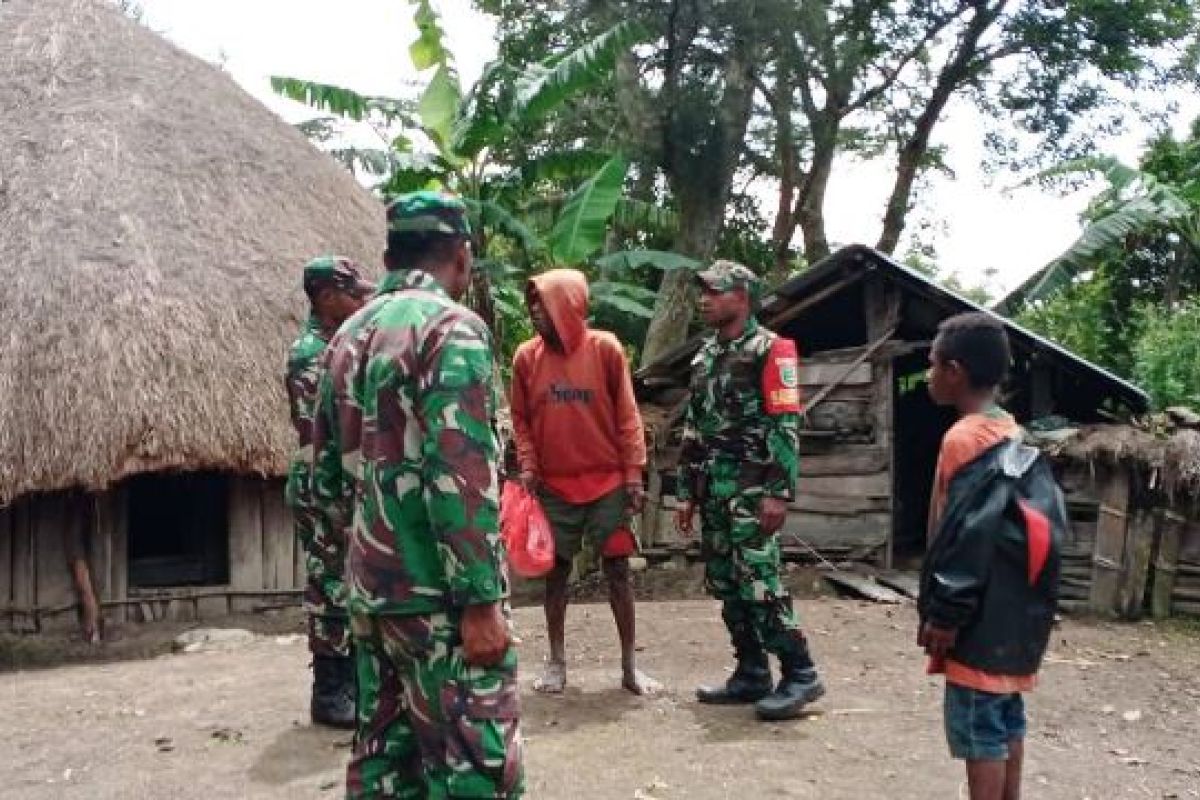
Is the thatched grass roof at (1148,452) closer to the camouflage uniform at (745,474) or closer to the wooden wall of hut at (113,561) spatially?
the camouflage uniform at (745,474)

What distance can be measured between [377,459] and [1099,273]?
15.3 m

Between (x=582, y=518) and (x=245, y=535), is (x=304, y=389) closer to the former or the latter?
(x=582, y=518)

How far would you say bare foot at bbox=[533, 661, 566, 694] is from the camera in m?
→ 5.09

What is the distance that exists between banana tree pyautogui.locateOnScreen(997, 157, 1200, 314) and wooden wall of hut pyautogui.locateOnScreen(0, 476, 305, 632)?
343 inches

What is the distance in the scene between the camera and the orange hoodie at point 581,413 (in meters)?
4.87

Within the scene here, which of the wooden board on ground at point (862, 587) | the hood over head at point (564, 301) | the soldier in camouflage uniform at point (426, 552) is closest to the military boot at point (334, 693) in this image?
the hood over head at point (564, 301)

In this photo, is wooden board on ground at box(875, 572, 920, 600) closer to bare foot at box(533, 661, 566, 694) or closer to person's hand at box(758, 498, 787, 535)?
bare foot at box(533, 661, 566, 694)

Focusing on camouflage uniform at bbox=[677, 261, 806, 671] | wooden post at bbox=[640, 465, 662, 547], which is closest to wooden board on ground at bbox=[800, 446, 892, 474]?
wooden post at bbox=[640, 465, 662, 547]

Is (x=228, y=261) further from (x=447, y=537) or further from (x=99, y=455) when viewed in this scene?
(x=447, y=537)

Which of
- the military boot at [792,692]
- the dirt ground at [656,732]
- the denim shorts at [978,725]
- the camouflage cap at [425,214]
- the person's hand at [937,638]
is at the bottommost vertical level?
the dirt ground at [656,732]

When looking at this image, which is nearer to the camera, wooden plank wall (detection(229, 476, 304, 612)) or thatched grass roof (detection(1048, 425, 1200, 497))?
thatched grass roof (detection(1048, 425, 1200, 497))

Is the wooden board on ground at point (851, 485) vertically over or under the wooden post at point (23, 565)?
over

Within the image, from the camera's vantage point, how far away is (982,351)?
123 inches

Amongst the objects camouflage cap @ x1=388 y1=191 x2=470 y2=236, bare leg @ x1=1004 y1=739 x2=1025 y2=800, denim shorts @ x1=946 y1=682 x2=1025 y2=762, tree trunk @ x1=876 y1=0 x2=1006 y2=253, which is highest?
tree trunk @ x1=876 y1=0 x2=1006 y2=253
